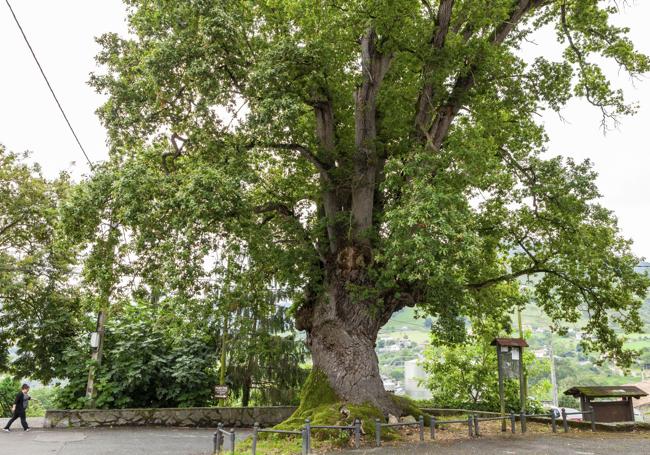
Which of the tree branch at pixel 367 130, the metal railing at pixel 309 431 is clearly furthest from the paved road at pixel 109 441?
the tree branch at pixel 367 130

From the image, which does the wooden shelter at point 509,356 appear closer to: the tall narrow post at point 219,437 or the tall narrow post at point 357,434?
the tall narrow post at point 357,434

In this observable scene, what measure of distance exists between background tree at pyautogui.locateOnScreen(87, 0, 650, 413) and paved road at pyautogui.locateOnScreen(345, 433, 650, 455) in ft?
7.13

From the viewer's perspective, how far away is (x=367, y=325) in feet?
40.2

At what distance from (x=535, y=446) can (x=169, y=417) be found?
10350 millimetres

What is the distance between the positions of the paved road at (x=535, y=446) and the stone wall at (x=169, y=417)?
6809 millimetres

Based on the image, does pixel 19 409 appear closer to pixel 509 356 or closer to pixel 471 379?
pixel 509 356

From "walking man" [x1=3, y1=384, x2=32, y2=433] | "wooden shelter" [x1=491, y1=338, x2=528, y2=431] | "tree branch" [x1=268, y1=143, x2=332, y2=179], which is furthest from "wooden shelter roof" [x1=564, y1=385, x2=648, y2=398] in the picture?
"walking man" [x1=3, y1=384, x2=32, y2=433]

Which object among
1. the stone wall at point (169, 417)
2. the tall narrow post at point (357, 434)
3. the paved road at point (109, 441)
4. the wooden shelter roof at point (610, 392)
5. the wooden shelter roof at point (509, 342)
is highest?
the wooden shelter roof at point (509, 342)

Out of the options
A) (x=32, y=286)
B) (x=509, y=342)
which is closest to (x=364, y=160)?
(x=509, y=342)

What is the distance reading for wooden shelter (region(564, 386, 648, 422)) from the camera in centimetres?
1304

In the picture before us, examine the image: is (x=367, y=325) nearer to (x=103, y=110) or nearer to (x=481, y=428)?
(x=481, y=428)

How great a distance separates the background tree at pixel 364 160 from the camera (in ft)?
33.7

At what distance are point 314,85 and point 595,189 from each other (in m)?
7.86

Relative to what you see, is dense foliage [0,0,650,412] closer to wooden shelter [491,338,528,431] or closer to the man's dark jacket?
wooden shelter [491,338,528,431]
